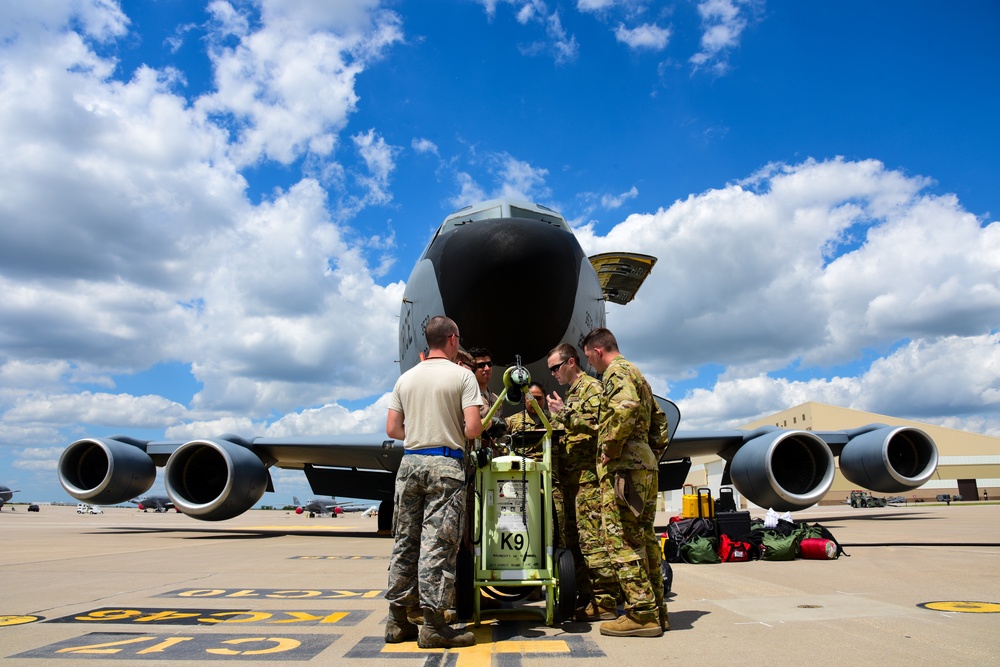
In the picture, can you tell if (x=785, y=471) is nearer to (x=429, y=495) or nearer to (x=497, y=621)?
(x=497, y=621)

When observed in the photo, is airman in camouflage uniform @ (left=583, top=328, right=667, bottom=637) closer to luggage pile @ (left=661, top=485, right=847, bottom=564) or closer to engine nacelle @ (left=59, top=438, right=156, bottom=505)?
luggage pile @ (left=661, top=485, right=847, bottom=564)

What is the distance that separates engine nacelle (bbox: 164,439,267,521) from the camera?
10656 millimetres

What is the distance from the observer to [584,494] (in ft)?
12.5

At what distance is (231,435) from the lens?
11852 millimetres

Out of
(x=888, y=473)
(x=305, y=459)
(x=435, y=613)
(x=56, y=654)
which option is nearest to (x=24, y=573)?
(x=56, y=654)

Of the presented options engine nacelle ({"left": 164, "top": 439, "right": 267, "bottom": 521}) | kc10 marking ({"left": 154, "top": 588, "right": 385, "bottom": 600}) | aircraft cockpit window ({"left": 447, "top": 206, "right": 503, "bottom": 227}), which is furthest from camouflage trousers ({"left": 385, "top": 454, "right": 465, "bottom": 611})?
engine nacelle ({"left": 164, "top": 439, "right": 267, "bottom": 521})

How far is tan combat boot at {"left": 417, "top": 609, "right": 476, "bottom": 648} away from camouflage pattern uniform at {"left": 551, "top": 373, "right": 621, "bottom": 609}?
92 cm

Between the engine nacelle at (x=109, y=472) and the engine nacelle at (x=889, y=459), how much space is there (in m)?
12.9

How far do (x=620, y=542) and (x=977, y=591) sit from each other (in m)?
2.76

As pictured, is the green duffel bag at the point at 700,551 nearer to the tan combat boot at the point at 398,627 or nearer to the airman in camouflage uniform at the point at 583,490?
the airman in camouflage uniform at the point at 583,490

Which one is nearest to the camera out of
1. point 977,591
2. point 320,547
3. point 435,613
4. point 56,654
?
point 56,654

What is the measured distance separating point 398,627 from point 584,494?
1296 mm

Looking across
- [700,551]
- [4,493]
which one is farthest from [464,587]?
[4,493]

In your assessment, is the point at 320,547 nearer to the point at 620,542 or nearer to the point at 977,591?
the point at 620,542
